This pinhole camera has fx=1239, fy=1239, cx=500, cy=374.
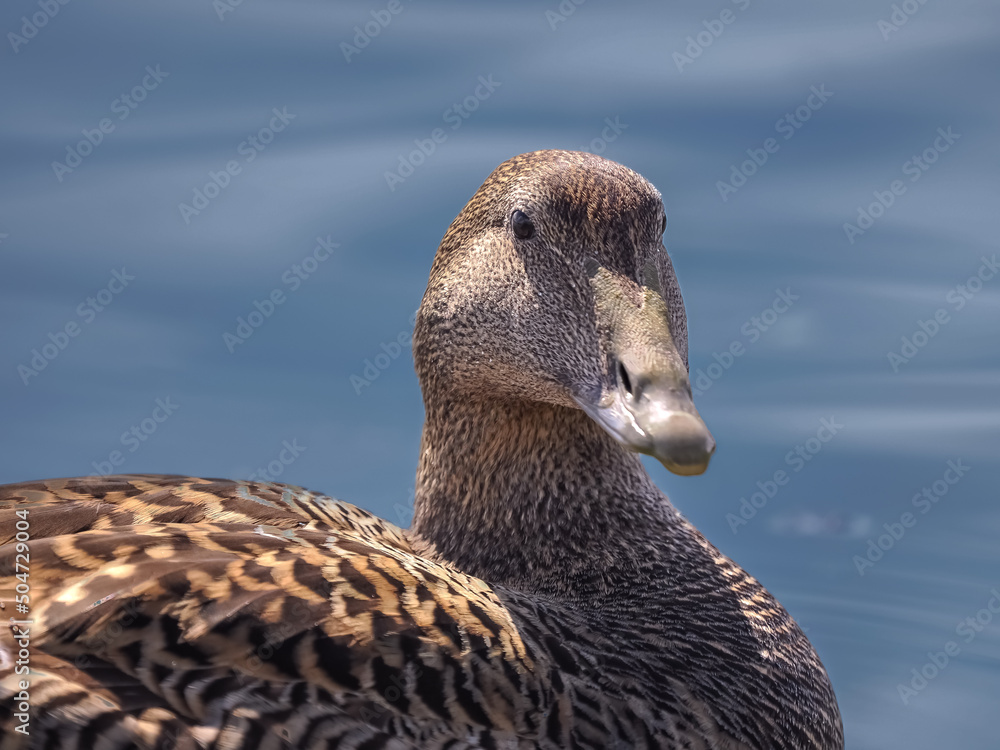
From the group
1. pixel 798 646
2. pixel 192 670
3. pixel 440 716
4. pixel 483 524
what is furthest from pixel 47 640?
pixel 798 646

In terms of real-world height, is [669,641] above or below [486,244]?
below

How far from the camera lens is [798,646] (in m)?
3.00

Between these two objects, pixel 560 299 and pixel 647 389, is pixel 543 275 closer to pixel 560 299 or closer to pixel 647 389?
pixel 560 299

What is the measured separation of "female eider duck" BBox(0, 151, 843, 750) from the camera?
7.59 ft

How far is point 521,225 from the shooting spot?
2789 mm

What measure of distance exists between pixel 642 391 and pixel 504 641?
0.58 meters

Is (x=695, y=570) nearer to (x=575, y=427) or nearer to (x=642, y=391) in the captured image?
(x=575, y=427)

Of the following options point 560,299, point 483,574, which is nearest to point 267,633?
point 483,574

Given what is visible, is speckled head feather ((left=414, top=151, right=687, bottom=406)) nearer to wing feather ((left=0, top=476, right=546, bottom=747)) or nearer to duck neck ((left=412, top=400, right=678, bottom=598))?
duck neck ((left=412, top=400, right=678, bottom=598))

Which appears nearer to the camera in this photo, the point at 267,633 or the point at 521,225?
the point at 267,633

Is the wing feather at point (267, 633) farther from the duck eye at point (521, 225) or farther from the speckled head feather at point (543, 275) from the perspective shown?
the duck eye at point (521, 225)

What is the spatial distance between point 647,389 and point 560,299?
0.41 meters

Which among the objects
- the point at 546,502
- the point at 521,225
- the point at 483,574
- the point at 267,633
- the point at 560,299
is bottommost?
the point at 267,633

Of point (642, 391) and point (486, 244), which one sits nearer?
point (642, 391)
